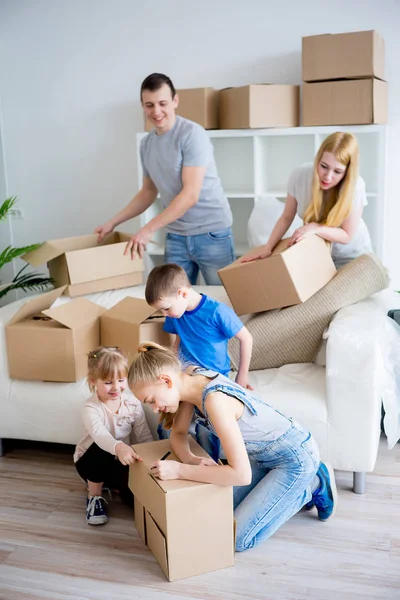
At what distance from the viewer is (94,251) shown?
2947 mm

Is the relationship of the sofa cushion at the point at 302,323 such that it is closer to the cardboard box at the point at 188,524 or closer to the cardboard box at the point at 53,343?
the cardboard box at the point at 53,343

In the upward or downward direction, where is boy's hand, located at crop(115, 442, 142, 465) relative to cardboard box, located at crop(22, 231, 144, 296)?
downward

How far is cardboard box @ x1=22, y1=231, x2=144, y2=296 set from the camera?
2.89 metres

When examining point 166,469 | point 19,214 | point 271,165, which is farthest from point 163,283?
point 19,214

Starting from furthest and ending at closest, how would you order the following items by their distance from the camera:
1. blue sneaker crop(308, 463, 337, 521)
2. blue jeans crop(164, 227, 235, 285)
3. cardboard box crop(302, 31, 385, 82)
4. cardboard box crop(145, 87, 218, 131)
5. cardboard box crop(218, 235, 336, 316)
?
1. cardboard box crop(145, 87, 218, 131)
2. cardboard box crop(302, 31, 385, 82)
3. blue jeans crop(164, 227, 235, 285)
4. cardboard box crop(218, 235, 336, 316)
5. blue sneaker crop(308, 463, 337, 521)

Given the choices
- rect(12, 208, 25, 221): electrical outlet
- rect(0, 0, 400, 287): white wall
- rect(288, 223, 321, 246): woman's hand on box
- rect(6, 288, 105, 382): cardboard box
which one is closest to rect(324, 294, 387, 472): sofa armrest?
rect(288, 223, 321, 246): woman's hand on box

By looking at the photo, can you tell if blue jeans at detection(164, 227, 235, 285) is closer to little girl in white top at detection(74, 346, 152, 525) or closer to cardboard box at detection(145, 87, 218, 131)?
cardboard box at detection(145, 87, 218, 131)

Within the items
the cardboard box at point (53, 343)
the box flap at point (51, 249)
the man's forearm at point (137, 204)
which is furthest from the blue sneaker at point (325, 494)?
the man's forearm at point (137, 204)

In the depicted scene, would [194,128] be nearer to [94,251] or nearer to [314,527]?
[94,251]

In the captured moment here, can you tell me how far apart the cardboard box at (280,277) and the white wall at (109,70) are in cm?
134

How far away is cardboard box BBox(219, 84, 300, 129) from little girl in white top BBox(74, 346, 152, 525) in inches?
67.2

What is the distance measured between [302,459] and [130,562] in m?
0.57

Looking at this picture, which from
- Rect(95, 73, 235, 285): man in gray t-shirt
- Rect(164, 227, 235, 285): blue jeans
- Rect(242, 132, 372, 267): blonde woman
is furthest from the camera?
Rect(164, 227, 235, 285): blue jeans

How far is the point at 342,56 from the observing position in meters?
3.20
